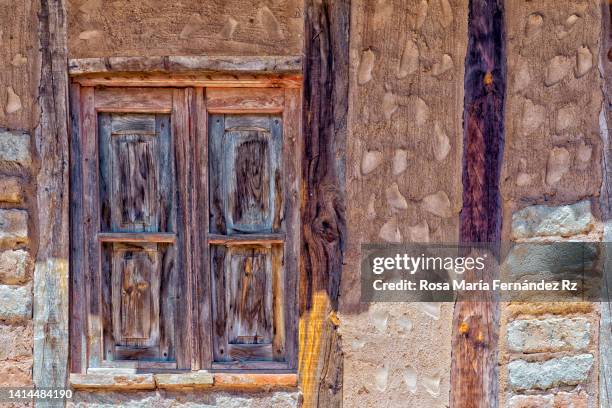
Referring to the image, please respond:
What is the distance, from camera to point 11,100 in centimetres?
263

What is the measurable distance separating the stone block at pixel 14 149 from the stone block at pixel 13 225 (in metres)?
0.23

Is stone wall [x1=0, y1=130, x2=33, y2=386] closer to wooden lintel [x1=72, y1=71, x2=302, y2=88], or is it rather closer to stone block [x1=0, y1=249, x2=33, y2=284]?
stone block [x1=0, y1=249, x2=33, y2=284]

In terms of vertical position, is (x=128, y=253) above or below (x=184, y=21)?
below

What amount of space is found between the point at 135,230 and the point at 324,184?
0.99 meters

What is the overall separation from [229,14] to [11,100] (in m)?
1.15

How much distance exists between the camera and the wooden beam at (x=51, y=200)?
2625 mm

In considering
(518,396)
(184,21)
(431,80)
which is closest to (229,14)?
(184,21)

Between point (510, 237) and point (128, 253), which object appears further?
point (128, 253)

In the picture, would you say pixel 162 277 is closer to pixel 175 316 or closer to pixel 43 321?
pixel 175 316

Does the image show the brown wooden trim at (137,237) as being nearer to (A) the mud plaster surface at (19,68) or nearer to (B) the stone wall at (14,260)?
(B) the stone wall at (14,260)

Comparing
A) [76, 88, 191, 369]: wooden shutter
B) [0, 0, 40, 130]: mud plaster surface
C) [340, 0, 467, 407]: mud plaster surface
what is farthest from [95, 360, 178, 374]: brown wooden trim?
[0, 0, 40, 130]: mud plaster surface

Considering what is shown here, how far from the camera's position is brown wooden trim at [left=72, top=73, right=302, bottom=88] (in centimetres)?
262

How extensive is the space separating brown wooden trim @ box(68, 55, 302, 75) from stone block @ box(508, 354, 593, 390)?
1.77m

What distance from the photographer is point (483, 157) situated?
2547 millimetres
